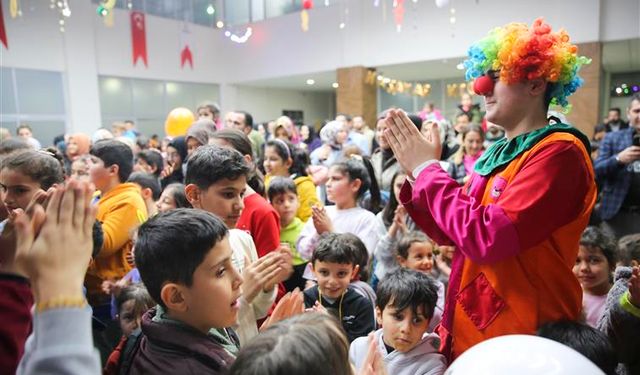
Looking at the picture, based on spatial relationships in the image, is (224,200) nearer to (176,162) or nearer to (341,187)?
(341,187)

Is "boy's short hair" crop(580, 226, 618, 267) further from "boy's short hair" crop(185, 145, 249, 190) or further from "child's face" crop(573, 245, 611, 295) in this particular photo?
"boy's short hair" crop(185, 145, 249, 190)

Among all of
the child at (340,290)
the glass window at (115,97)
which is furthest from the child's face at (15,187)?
the glass window at (115,97)

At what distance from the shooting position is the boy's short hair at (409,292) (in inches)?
69.2

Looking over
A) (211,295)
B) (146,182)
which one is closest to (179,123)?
(146,182)

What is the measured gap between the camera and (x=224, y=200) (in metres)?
1.83

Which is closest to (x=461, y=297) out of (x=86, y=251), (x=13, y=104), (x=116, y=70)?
(x=86, y=251)

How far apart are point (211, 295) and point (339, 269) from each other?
1176mm

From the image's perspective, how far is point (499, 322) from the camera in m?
1.32

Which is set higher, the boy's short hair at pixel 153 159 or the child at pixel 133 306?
→ the boy's short hair at pixel 153 159

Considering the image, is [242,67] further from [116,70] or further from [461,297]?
[461,297]

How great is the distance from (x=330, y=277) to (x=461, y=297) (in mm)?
933

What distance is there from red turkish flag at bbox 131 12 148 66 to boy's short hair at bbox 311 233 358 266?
37.4 ft

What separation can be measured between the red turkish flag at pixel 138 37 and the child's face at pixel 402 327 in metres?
12.0

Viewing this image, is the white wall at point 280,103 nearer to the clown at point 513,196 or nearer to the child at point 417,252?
the child at point 417,252
